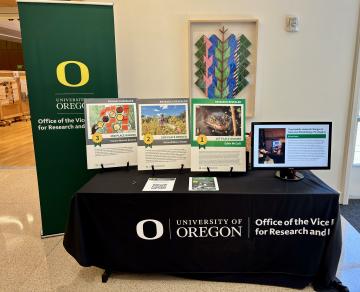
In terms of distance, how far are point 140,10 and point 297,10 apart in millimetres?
1554

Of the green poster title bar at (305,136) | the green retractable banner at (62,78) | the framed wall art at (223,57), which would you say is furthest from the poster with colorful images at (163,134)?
the framed wall art at (223,57)

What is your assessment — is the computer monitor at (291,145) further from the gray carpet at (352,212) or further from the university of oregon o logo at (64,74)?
the university of oregon o logo at (64,74)

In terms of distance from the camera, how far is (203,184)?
1998mm

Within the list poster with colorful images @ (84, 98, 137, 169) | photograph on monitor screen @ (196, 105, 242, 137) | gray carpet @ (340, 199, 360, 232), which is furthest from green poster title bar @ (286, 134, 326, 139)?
gray carpet @ (340, 199, 360, 232)

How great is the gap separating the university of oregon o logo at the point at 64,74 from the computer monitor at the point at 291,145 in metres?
1.49

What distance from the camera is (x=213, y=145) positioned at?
2.12m

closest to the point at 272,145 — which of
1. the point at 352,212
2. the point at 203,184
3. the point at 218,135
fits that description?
the point at 218,135

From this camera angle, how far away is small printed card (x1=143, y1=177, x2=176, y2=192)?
76.1 inches

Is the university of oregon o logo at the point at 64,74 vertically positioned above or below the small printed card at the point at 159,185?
above

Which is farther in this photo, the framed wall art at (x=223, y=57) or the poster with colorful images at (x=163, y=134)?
the framed wall art at (x=223, y=57)

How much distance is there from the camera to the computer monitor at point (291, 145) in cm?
198

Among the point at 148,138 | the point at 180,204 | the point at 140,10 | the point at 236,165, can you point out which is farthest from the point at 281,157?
the point at 140,10

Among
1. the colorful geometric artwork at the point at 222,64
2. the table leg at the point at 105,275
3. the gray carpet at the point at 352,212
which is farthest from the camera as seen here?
the colorful geometric artwork at the point at 222,64

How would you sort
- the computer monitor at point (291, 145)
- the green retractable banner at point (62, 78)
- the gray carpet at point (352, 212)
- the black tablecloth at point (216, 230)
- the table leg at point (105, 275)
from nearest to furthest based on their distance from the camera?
the black tablecloth at point (216, 230) → the computer monitor at point (291, 145) → the table leg at point (105, 275) → the green retractable banner at point (62, 78) → the gray carpet at point (352, 212)
